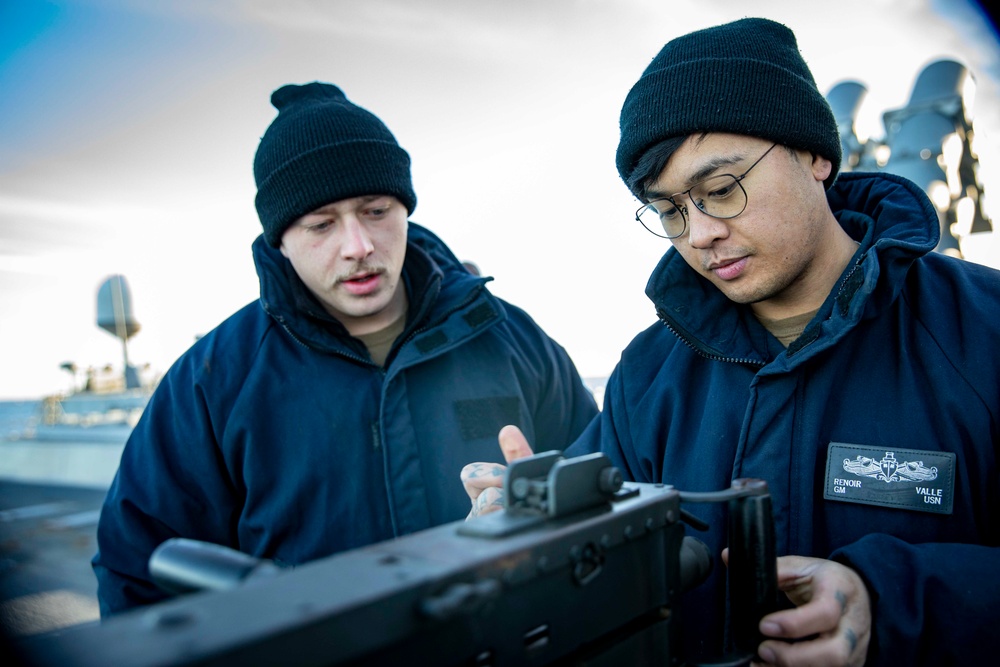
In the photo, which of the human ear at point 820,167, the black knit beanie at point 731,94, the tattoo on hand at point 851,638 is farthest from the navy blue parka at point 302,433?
the tattoo on hand at point 851,638

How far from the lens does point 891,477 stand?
154cm

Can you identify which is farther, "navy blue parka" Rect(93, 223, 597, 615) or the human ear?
"navy blue parka" Rect(93, 223, 597, 615)

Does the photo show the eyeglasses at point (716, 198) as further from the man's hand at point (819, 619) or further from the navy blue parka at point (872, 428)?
the man's hand at point (819, 619)

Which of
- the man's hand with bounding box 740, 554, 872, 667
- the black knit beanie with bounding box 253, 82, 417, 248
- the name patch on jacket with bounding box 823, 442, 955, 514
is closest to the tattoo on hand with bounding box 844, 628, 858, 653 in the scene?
the man's hand with bounding box 740, 554, 872, 667

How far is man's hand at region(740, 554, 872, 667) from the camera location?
1.21 m

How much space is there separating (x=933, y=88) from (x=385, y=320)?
551 cm

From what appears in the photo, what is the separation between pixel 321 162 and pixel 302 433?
998mm

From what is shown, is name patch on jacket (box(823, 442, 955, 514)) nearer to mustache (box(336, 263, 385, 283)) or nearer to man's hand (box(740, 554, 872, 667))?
man's hand (box(740, 554, 872, 667))

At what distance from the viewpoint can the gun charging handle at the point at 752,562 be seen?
1219 millimetres

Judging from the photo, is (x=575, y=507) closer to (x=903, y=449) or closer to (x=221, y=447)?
(x=903, y=449)

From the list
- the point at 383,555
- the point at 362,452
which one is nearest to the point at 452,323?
the point at 362,452

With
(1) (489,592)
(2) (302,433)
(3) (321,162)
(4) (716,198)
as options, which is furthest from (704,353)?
(3) (321,162)

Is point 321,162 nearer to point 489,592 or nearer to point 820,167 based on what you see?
point 820,167

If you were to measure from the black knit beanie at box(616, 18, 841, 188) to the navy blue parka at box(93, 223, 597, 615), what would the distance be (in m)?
1.05
